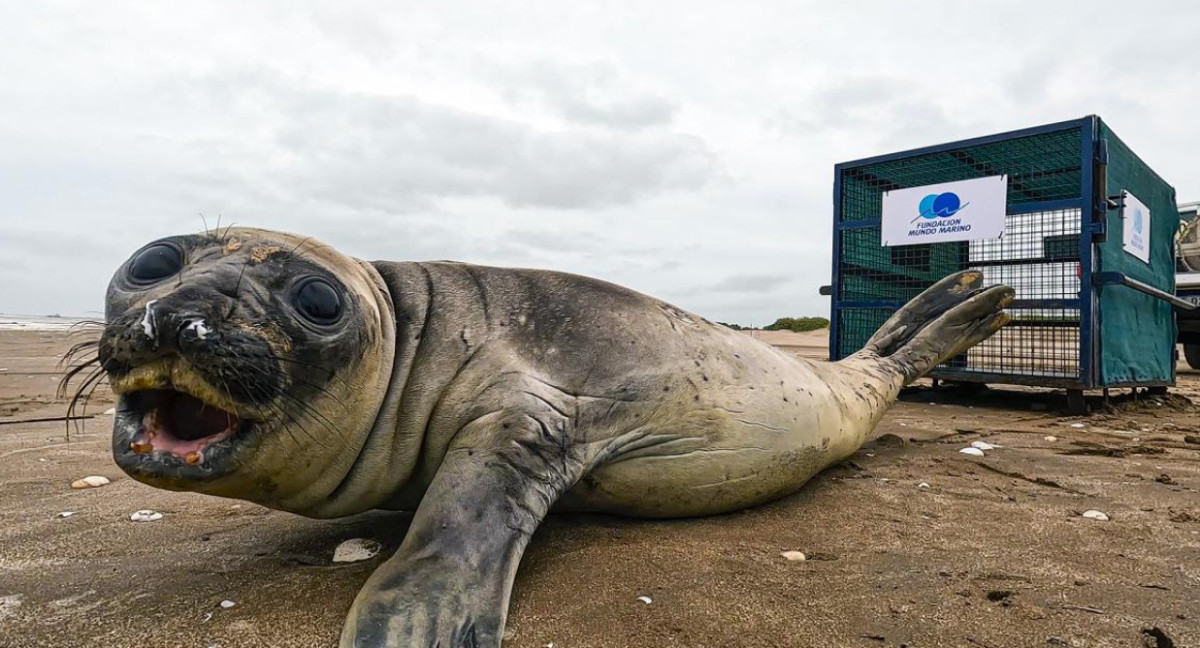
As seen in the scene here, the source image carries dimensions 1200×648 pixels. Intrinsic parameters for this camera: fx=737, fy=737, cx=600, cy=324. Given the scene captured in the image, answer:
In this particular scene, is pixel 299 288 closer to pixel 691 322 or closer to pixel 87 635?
pixel 87 635

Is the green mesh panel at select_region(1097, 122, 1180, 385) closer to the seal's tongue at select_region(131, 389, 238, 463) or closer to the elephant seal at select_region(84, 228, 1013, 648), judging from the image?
the elephant seal at select_region(84, 228, 1013, 648)

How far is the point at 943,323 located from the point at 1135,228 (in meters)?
2.80

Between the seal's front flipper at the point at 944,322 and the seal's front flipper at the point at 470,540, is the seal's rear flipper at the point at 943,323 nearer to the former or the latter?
the seal's front flipper at the point at 944,322

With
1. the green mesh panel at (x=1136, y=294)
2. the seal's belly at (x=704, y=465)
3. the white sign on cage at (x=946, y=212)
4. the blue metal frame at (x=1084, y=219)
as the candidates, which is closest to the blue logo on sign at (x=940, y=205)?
the white sign on cage at (x=946, y=212)

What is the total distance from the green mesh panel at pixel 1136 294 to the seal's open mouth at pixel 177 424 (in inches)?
230

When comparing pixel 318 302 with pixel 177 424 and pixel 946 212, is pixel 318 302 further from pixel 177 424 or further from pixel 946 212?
pixel 946 212

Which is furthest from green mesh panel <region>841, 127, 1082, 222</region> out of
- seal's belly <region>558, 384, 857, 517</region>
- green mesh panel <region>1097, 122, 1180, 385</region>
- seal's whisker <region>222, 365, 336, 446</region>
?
seal's whisker <region>222, 365, 336, 446</region>

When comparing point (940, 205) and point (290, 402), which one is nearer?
point (290, 402)

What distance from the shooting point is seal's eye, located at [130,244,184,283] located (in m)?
1.93

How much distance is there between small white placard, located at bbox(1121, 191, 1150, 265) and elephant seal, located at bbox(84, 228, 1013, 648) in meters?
4.17

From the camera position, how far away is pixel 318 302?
190cm

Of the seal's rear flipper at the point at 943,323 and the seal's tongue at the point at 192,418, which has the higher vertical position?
the seal's rear flipper at the point at 943,323

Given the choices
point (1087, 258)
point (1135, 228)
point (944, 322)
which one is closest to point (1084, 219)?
point (1087, 258)

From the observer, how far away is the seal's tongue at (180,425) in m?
1.66
